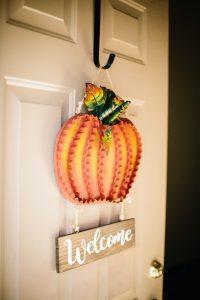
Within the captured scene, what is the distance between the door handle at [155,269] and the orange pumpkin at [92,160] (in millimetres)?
484

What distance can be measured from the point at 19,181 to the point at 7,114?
0.20 m

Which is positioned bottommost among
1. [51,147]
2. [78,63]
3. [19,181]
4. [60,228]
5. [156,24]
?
[60,228]

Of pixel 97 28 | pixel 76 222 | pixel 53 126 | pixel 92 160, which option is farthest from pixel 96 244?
pixel 97 28

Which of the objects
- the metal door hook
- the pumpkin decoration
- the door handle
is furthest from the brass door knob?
the metal door hook

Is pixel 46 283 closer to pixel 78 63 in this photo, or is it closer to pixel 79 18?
pixel 78 63

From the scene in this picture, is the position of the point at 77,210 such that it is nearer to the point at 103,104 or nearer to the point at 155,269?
the point at 103,104

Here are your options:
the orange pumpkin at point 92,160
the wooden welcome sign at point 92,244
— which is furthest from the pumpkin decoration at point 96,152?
the wooden welcome sign at point 92,244

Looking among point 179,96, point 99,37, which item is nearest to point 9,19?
point 99,37

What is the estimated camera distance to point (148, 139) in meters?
1.08

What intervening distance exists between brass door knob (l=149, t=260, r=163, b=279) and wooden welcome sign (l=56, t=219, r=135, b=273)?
0.73ft

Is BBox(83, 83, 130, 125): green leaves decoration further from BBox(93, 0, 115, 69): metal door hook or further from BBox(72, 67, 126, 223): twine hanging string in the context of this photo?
BBox(93, 0, 115, 69): metal door hook

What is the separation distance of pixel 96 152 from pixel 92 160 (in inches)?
1.1

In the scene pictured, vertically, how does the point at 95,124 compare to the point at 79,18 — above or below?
below

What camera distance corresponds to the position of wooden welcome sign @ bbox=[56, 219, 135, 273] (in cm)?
76
